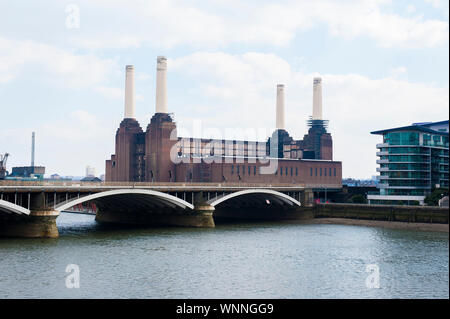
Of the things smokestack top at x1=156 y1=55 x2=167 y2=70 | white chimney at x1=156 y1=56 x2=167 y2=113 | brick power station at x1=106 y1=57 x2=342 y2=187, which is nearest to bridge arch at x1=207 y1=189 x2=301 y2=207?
brick power station at x1=106 y1=57 x2=342 y2=187

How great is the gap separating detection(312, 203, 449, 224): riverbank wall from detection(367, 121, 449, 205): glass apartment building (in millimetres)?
6323

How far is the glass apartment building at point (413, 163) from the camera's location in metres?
86.1

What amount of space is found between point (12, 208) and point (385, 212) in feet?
170

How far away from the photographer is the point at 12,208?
53312 millimetres

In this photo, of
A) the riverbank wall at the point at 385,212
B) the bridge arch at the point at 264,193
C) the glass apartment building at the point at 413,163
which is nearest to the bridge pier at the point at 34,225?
the bridge arch at the point at 264,193

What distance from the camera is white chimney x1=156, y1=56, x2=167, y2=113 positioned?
366 feet

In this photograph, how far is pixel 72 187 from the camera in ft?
195

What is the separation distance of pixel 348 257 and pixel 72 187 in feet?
97.2

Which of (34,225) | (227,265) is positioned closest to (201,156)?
(34,225)

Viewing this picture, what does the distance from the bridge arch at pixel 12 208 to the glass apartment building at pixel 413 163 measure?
56.7 meters

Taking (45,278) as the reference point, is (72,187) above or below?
above

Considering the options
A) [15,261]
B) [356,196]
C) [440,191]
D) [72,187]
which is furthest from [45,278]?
[356,196]

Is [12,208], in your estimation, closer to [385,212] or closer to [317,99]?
[385,212]
